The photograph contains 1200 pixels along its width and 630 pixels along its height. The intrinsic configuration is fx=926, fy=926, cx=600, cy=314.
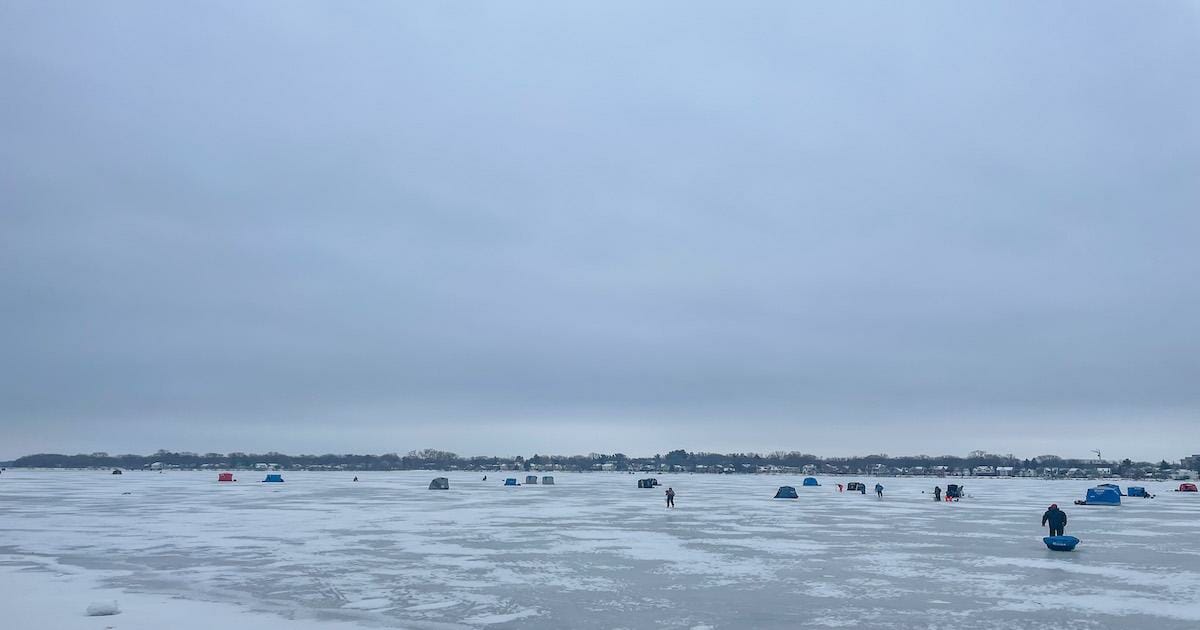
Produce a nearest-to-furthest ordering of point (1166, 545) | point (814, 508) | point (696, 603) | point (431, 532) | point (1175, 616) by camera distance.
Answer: point (1175, 616) → point (696, 603) → point (1166, 545) → point (431, 532) → point (814, 508)

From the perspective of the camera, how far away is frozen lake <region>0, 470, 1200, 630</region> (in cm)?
1510

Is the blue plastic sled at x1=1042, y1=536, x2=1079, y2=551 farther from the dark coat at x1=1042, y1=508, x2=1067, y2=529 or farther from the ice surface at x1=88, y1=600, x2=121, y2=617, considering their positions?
the ice surface at x1=88, y1=600, x2=121, y2=617

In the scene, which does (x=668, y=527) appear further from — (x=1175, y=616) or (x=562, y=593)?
(x=1175, y=616)

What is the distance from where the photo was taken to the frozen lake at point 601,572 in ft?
49.5

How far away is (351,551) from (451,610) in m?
9.82

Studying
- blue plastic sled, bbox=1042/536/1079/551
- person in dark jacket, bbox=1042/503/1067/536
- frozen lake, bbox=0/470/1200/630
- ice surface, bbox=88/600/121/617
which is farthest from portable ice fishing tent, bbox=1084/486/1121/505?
ice surface, bbox=88/600/121/617

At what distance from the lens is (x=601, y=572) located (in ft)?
66.8

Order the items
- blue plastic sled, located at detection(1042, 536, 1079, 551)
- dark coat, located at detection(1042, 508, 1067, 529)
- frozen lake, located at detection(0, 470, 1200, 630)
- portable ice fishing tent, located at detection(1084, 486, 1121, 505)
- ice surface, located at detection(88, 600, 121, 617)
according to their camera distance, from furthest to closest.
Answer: portable ice fishing tent, located at detection(1084, 486, 1121, 505)
dark coat, located at detection(1042, 508, 1067, 529)
blue plastic sled, located at detection(1042, 536, 1079, 551)
frozen lake, located at detection(0, 470, 1200, 630)
ice surface, located at detection(88, 600, 121, 617)

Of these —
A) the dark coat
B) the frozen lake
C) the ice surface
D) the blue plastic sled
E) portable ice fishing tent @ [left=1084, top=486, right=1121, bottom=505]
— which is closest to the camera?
the ice surface

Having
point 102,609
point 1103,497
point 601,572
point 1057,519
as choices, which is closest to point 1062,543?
point 1057,519

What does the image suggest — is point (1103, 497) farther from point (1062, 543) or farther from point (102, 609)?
point (102, 609)

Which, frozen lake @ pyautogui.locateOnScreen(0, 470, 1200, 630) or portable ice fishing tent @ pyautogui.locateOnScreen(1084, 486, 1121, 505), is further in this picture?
portable ice fishing tent @ pyautogui.locateOnScreen(1084, 486, 1121, 505)

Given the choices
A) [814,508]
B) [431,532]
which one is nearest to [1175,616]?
[431,532]

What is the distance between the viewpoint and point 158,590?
17.5m
